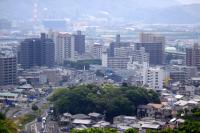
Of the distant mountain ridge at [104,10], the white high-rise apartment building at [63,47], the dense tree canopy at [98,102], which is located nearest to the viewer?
the dense tree canopy at [98,102]

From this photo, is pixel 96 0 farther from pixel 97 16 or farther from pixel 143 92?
pixel 143 92

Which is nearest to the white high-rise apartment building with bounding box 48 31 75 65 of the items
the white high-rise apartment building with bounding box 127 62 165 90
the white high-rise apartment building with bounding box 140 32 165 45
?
the white high-rise apartment building with bounding box 140 32 165 45

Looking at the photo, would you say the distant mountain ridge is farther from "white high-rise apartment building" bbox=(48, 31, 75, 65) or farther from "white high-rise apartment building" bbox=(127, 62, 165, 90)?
"white high-rise apartment building" bbox=(127, 62, 165, 90)

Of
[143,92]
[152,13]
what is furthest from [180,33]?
[143,92]

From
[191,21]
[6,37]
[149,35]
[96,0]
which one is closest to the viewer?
[149,35]

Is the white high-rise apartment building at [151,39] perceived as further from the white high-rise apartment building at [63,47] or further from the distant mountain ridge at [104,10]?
the distant mountain ridge at [104,10]

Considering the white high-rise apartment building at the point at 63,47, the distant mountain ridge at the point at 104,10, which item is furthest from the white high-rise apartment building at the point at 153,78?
the distant mountain ridge at the point at 104,10

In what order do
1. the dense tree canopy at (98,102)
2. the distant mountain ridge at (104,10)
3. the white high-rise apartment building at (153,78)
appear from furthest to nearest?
1. the distant mountain ridge at (104,10)
2. the white high-rise apartment building at (153,78)
3. the dense tree canopy at (98,102)
